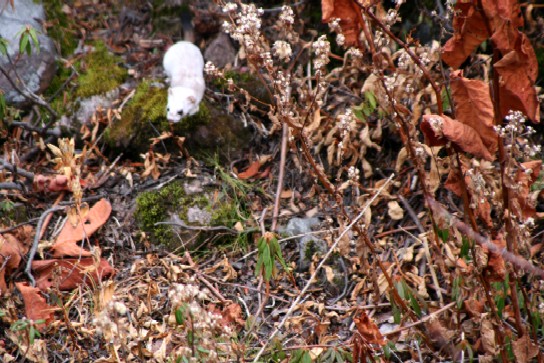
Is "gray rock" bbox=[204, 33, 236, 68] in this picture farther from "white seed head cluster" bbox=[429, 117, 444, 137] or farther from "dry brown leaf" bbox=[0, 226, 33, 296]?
"white seed head cluster" bbox=[429, 117, 444, 137]

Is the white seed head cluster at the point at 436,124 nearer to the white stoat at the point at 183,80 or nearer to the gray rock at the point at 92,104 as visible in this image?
the white stoat at the point at 183,80

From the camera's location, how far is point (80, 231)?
3.59 m

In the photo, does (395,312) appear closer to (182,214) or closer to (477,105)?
(477,105)

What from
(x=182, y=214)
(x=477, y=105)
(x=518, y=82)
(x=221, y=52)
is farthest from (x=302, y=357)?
(x=221, y=52)

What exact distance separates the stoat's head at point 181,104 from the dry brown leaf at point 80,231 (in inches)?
28.0

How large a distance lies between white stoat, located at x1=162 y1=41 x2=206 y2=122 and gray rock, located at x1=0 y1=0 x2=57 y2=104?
38.2 inches

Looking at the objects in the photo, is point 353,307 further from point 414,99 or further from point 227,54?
point 227,54

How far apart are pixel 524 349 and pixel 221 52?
2.95m

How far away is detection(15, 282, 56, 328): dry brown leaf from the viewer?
320 centimetres

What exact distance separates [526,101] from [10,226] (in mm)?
2993

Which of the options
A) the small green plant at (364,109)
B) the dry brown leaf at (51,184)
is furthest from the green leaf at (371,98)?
the dry brown leaf at (51,184)

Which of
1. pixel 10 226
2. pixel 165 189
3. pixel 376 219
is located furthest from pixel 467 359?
pixel 10 226

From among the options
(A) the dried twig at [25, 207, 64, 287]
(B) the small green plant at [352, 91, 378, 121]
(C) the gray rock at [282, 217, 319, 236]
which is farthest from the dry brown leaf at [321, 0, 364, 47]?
(A) the dried twig at [25, 207, 64, 287]

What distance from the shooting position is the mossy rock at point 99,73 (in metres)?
4.28
